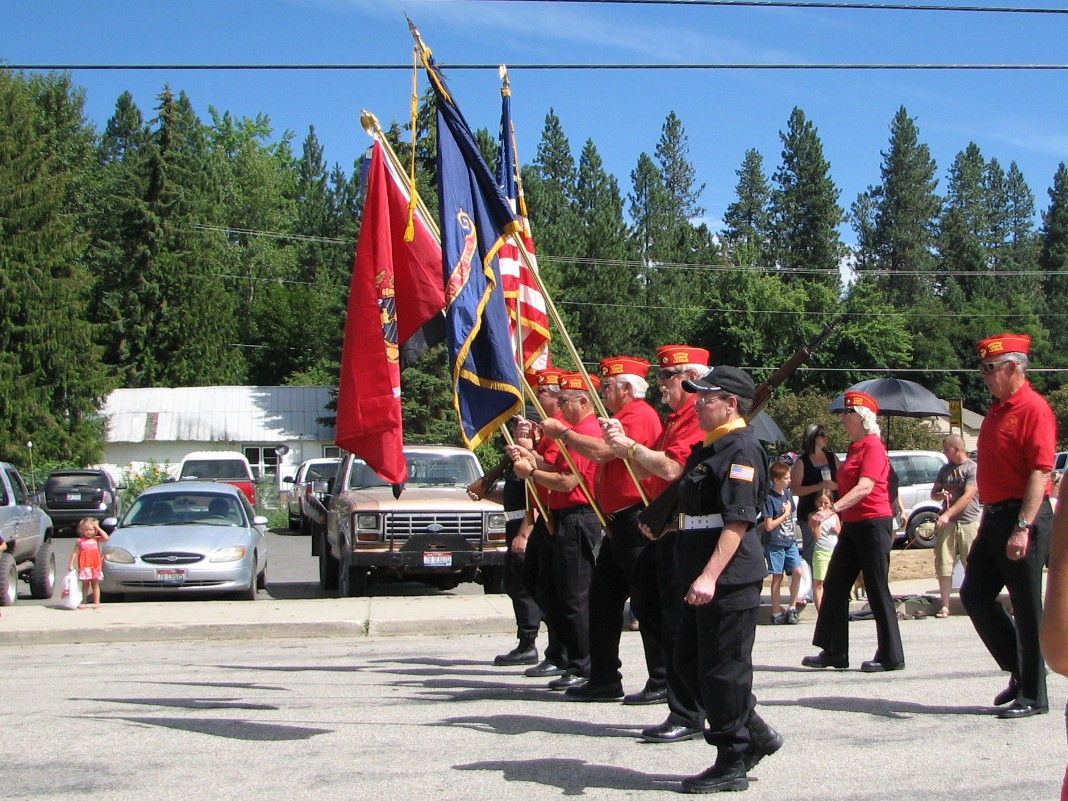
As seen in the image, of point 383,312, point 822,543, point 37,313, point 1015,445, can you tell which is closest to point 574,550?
point 383,312

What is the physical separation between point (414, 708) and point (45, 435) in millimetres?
46323

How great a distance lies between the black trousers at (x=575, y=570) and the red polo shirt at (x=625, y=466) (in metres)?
0.69

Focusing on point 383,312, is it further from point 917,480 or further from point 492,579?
point 917,480

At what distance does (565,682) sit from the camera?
7.88 meters

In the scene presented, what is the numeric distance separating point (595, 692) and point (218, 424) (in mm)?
49664

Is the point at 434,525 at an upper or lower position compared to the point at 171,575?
upper

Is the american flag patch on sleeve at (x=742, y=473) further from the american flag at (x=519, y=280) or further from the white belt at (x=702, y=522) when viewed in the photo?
the american flag at (x=519, y=280)

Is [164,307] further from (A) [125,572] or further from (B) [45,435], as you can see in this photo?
(A) [125,572]

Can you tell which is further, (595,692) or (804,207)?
(804,207)

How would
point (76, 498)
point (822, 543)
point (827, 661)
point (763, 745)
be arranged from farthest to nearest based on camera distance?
point (76, 498)
point (822, 543)
point (827, 661)
point (763, 745)

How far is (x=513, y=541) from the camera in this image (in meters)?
9.25

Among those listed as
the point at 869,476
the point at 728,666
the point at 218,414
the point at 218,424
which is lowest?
the point at 728,666

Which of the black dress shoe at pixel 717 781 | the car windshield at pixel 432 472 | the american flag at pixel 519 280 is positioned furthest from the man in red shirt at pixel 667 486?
the car windshield at pixel 432 472

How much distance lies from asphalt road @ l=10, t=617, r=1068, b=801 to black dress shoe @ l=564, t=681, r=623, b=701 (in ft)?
0.29
